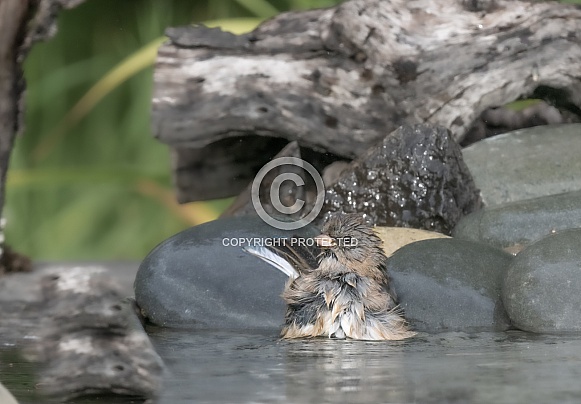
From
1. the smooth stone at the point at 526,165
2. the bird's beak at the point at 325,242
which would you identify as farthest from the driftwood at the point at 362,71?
the bird's beak at the point at 325,242

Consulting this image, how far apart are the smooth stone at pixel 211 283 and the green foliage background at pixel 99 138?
2.92 m

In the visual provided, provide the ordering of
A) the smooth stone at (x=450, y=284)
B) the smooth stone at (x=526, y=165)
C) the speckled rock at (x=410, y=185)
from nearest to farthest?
the smooth stone at (x=450, y=284) → the speckled rock at (x=410, y=185) → the smooth stone at (x=526, y=165)

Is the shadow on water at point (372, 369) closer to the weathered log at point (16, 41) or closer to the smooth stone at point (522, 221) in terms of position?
the smooth stone at point (522, 221)

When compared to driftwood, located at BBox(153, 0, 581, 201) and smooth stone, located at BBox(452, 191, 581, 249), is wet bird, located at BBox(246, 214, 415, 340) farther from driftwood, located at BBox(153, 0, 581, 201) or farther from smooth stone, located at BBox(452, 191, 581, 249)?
driftwood, located at BBox(153, 0, 581, 201)

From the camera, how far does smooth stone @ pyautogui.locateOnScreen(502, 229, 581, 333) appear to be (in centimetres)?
473

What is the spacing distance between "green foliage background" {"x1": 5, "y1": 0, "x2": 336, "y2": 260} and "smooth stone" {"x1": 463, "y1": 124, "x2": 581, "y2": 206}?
2.66 m

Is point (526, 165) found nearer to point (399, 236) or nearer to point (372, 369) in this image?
point (399, 236)

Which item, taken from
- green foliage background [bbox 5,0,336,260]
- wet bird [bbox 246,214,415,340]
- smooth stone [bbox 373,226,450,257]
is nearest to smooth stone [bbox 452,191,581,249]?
smooth stone [bbox 373,226,450,257]

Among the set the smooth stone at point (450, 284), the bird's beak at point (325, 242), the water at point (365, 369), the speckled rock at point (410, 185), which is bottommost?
the water at point (365, 369)

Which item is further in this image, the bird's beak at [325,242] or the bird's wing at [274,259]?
the bird's wing at [274,259]

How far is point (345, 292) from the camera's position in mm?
4555

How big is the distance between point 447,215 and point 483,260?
76 cm

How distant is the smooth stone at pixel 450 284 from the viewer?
16.0 feet

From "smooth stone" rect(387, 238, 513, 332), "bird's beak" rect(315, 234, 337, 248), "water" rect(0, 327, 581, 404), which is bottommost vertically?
"water" rect(0, 327, 581, 404)
